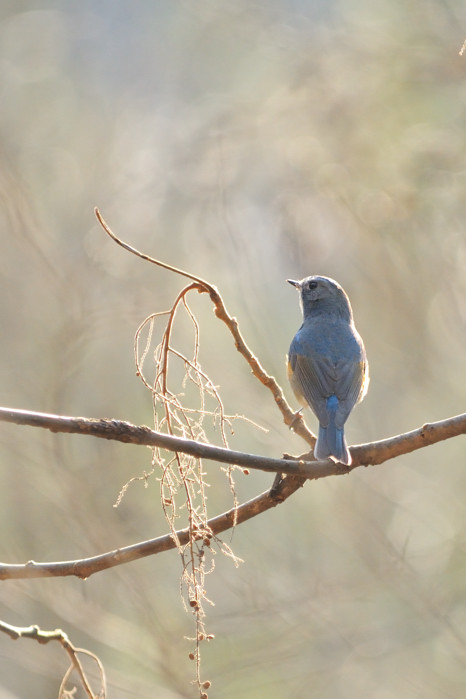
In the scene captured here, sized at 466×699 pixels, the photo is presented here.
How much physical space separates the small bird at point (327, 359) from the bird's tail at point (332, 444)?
12 mm

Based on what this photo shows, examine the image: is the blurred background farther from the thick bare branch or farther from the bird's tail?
the thick bare branch

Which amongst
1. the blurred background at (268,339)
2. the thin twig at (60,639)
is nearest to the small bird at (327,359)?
the blurred background at (268,339)

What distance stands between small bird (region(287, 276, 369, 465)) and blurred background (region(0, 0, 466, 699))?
4.47ft

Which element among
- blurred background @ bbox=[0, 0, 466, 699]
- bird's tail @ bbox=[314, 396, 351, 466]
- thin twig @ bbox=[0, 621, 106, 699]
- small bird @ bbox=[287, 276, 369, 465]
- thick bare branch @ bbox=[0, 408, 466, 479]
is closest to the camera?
thick bare branch @ bbox=[0, 408, 466, 479]

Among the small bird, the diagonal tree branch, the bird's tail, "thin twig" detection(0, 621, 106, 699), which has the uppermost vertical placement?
the small bird

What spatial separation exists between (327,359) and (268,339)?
94.0 inches

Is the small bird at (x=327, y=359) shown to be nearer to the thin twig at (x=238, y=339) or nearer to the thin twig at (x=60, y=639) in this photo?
the thin twig at (x=238, y=339)

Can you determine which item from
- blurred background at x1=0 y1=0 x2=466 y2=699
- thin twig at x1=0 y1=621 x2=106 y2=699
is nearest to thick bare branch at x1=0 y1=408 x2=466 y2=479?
thin twig at x1=0 y1=621 x2=106 y2=699

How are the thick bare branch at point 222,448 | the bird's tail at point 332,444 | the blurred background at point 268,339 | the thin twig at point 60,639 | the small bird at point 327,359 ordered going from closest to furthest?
the thick bare branch at point 222,448, the thin twig at point 60,639, the bird's tail at point 332,444, the small bird at point 327,359, the blurred background at point 268,339

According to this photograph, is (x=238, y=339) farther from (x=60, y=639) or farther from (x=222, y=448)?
(x=60, y=639)

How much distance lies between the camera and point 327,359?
14.8 feet

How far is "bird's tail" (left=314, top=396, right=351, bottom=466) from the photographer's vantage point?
Result: 2851mm

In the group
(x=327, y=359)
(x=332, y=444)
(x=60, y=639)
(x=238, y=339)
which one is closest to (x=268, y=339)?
(x=327, y=359)

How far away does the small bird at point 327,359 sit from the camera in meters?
4.17
